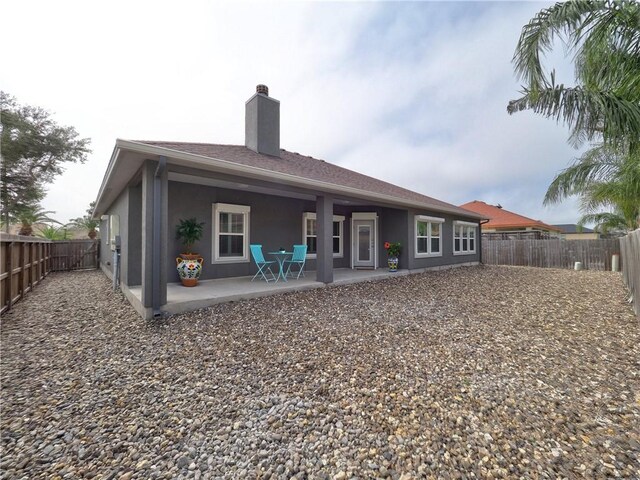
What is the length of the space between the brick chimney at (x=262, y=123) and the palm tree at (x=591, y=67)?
A: 6.15 meters

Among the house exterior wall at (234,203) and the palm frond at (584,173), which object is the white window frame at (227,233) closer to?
the house exterior wall at (234,203)

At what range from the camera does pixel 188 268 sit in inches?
254

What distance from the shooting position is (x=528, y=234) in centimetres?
1764

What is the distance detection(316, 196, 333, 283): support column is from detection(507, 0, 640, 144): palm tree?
4430mm

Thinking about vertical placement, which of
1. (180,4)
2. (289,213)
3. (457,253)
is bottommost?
(457,253)

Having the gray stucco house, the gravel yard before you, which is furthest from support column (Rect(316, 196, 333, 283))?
the gravel yard

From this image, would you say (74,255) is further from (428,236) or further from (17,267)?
(428,236)

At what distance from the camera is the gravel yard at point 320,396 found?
1.89 m

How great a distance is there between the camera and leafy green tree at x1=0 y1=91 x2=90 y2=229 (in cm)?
1490

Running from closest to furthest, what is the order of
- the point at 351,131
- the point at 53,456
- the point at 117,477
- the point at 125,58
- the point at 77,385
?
the point at 117,477 → the point at 53,456 → the point at 77,385 → the point at 125,58 → the point at 351,131

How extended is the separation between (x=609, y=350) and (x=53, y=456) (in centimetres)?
557

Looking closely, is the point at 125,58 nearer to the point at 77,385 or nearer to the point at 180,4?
the point at 180,4

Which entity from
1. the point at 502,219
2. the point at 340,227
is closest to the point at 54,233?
the point at 340,227

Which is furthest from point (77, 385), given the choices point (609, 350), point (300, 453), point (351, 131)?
point (351, 131)
